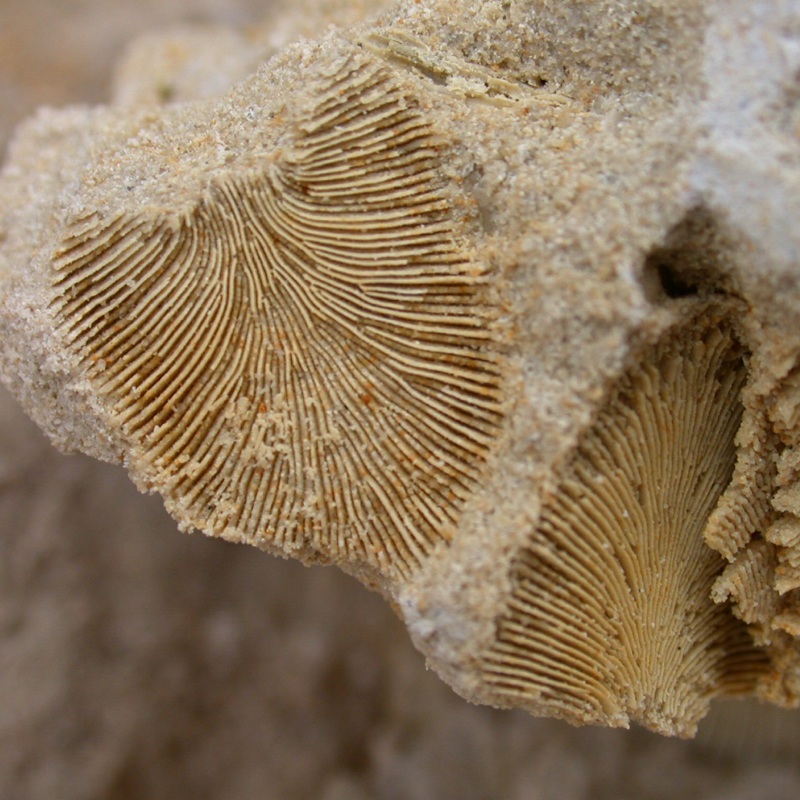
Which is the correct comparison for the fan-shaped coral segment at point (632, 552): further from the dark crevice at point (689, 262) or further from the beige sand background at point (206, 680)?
the beige sand background at point (206, 680)

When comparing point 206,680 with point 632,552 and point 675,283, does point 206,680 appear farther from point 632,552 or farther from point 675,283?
point 675,283

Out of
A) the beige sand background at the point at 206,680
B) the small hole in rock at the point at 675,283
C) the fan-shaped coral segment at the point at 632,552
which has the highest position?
the small hole in rock at the point at 675,283

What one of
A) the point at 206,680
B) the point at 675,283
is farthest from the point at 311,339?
the point at 206,680

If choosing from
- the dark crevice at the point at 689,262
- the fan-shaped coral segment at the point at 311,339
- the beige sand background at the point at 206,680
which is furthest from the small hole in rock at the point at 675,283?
the beige sand background at the point at 206,680

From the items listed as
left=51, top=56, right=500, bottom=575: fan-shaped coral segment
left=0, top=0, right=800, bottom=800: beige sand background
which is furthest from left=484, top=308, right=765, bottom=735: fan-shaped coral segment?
left=0, top=0, right=800, bottom=800: beige sand background

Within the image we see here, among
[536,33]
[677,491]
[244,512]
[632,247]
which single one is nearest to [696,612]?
[677,491]

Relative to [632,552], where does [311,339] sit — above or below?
above
